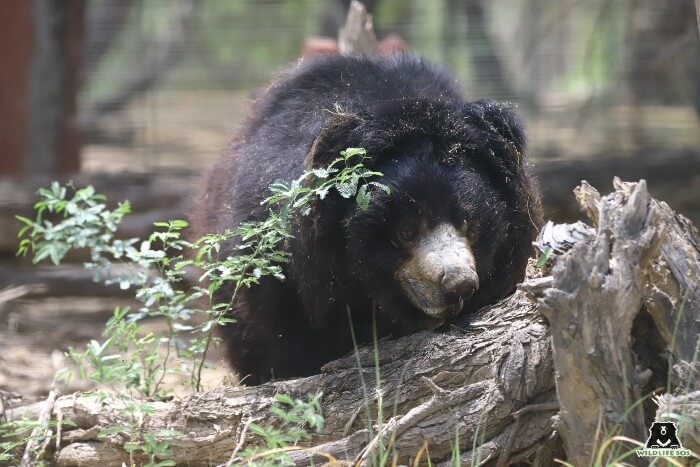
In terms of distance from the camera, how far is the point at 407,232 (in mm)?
3100

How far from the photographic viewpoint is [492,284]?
11.0 ft

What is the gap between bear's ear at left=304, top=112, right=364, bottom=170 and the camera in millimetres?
3057

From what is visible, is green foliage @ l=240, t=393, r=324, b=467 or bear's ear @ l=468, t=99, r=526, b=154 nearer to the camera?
green foliage @ l=240, t=393, r=324, b=467

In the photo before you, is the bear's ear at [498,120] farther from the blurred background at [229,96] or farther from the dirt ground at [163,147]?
the dirt ground at [163,147]

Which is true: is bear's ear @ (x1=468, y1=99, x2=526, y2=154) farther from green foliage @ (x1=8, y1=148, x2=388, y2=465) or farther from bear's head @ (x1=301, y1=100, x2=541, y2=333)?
green foliage @ (x1=8, y1=148, x2=388, y2=465)

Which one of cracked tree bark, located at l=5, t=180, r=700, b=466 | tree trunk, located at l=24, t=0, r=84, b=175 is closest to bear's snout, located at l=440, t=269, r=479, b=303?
cracked tree bark, located at l=5, t=180, r=700, b=466

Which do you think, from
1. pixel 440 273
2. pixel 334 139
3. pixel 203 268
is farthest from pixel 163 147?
pixel 440 273

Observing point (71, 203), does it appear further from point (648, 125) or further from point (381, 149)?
point (648, 125)

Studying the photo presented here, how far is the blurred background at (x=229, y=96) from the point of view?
6.43 metres

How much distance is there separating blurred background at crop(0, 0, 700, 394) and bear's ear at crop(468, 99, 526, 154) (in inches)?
60.7

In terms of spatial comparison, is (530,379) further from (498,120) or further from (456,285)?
(498,120)

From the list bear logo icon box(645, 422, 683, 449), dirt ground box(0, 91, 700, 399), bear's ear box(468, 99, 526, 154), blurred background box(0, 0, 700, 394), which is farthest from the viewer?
blurred background box(0, 0, 700, 394)

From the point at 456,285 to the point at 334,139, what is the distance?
0.61m

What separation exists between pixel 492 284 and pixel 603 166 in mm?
4123
